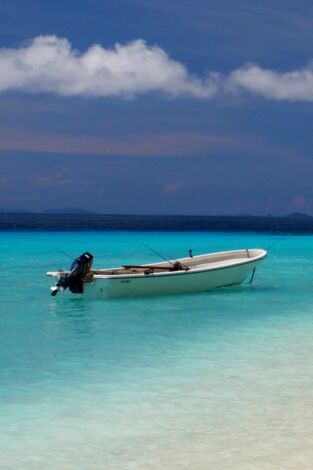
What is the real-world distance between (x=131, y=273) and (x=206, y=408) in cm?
974

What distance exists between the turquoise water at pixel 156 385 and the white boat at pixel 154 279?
347mm

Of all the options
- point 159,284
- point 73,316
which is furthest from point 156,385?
point 159,284

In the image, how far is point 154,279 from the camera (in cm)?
1642

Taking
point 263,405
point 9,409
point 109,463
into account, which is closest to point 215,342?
point 263,405

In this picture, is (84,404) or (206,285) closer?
(84,404)

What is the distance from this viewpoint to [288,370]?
364 inches

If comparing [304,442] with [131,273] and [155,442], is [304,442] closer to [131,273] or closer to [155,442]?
[155,442]

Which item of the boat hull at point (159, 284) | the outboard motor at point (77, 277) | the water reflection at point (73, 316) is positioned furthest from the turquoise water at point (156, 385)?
A: the outboard motor at point (77, 277)

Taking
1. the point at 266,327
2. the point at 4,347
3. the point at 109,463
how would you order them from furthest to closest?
the point at 266,327 → the point at 4,347 → the point at 109,463

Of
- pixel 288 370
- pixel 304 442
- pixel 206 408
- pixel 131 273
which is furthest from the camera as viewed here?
pixel 131 273

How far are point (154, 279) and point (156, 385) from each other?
793 centimetres

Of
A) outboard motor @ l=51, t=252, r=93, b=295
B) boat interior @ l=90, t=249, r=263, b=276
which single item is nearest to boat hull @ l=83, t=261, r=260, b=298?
outboard motor @ l=51, t=252, r=93, b=295

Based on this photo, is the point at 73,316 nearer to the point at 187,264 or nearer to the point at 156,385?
the point at 187,264

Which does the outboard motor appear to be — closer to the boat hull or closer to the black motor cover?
the black motor cover
